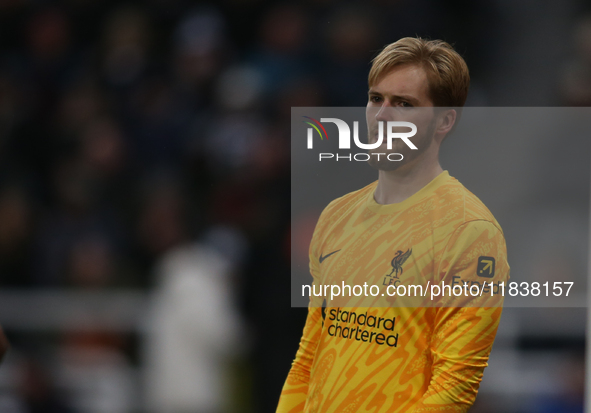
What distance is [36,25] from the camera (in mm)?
3621

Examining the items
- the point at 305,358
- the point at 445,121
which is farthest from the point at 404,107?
the point at 305,358

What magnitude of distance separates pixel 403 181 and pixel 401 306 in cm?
23

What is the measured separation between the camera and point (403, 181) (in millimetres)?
1337

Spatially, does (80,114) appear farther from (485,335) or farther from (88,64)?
(485,335)

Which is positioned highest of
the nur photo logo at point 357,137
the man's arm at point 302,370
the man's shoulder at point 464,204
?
the nur photo logo at point 357,137

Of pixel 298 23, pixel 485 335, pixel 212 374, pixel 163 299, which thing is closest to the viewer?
pixel 485 335

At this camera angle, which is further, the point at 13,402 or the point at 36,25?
the point at 36,25

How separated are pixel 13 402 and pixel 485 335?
278 cm

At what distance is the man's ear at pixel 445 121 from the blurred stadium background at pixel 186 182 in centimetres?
20

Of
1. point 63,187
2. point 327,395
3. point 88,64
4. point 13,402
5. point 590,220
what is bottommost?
point 13,402

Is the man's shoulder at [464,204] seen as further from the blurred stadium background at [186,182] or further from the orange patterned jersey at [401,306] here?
the blurred stadium background at [186,182]

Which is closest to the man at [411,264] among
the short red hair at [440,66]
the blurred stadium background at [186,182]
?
the short red hair at [440,66]

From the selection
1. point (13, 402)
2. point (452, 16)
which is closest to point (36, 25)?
point (13, 402)

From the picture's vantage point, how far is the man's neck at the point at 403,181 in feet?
4.31
